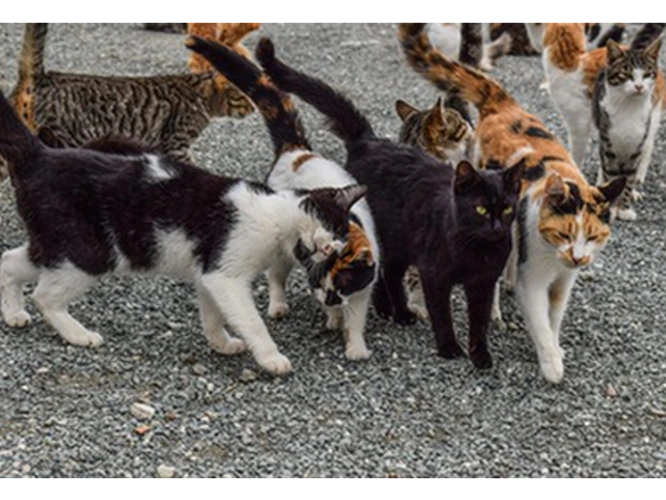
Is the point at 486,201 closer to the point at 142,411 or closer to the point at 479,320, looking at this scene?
the point at 479,320

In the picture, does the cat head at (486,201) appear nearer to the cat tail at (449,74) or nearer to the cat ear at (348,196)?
the cat ear at (348,196)

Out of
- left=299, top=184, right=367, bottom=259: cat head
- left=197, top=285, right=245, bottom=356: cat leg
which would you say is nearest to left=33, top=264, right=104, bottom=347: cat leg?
left=197, top=285, right=245, bottom=356: cat leg

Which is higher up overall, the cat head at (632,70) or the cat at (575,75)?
the cat head at (632,70)

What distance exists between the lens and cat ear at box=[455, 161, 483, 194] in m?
4.85

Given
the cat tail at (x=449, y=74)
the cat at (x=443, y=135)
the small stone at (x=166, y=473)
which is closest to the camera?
the small stone at (x=166, y=473)

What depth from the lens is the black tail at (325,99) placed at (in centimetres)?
591

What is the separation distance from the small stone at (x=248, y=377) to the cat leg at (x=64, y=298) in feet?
2.38

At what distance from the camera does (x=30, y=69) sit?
686 cm

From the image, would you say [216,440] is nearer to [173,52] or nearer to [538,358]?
[538,358]

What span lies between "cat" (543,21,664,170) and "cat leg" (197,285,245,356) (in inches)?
144

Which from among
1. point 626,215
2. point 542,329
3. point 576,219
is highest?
point 576,219

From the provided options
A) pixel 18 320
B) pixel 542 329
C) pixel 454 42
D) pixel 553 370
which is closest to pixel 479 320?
pixel 542 329

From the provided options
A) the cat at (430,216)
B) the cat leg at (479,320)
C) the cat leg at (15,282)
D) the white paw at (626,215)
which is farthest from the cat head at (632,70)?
the cat leg at (15,282)

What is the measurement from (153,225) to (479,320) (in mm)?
1574
